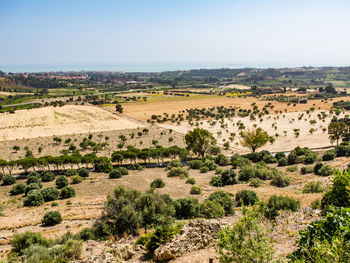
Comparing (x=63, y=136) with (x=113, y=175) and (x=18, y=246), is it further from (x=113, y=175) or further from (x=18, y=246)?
(x=18, y=246)

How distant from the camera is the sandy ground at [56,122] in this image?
266 feet

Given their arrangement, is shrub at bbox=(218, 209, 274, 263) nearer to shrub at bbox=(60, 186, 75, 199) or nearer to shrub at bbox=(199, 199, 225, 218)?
shrub at bbox=(199, 199, 225, 218)

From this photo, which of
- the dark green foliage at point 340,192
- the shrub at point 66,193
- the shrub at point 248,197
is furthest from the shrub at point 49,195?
the dark green foliage at point 340,192

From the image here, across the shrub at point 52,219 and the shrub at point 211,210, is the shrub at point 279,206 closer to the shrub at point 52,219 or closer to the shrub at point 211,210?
the shrub at point 211,210

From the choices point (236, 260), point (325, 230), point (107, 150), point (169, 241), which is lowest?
point (107, 150)

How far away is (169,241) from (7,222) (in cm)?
1927

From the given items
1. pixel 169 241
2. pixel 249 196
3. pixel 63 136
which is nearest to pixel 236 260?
pixel 169 241

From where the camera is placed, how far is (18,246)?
1877cm

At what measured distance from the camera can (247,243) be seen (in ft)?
31.2

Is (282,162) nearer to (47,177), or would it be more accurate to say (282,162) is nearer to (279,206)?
(279,206)

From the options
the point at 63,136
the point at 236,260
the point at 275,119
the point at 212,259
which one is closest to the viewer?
the point at 236,260

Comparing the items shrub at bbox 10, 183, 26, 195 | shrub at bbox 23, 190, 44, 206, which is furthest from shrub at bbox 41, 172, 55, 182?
shrub at bbox 23, 190, 44, 206

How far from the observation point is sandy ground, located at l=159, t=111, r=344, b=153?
205 feet

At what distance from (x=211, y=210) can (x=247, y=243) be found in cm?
1327
